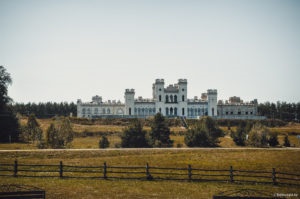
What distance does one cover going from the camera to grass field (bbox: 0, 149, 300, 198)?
Result: 19.5m

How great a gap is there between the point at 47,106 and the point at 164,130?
349 feet

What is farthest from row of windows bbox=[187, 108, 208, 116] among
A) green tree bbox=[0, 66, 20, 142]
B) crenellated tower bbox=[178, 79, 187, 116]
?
green tree bbox=[0, 66, 20, 142]

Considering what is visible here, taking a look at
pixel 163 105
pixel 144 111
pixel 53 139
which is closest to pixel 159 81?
pixel 163 105

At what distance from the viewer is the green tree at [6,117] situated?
5788cm

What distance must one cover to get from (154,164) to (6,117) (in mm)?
43232

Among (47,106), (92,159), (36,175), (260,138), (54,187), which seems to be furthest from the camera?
(47,106)

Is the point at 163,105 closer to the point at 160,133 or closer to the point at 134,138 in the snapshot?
the point at 160,133

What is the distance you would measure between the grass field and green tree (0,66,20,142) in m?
29.7

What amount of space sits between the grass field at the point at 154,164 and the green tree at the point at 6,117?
29.7 metres

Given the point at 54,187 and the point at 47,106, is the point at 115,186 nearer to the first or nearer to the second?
the point at 54,187

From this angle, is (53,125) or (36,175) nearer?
(36,175)

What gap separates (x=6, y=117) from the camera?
60125mm

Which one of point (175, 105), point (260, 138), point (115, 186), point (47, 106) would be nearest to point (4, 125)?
point (115, 186)

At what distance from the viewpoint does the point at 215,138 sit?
192 feet
